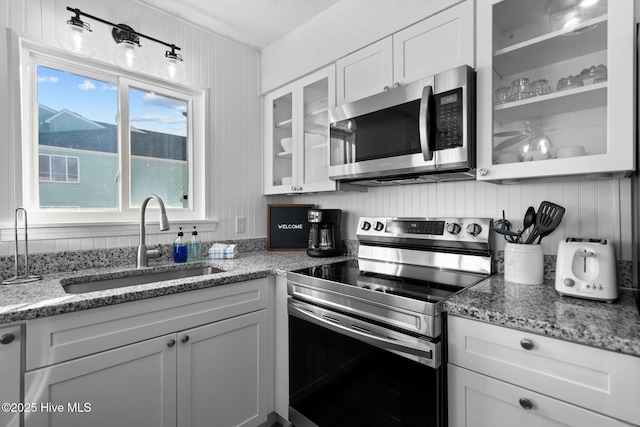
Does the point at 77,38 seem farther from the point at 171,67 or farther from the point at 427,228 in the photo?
the point at 427,228

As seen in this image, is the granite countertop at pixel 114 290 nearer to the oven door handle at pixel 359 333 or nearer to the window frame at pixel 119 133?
the oven door handle at pixel 359 333

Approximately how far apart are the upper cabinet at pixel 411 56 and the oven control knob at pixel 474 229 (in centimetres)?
→ 73

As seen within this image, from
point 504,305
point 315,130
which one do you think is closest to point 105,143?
point 315,130

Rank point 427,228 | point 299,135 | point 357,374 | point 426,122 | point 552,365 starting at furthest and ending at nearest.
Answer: point 299,135 < point 427,228 < point 426,122 < point 357,374 < point 552,365

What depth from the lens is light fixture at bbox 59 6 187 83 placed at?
147 cm

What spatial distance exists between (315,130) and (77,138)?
136 cm

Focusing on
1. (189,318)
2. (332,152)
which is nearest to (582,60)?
(332,152)

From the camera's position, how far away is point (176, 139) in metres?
2.16

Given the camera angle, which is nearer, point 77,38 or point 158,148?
point 77,38

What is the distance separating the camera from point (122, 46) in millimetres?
1629

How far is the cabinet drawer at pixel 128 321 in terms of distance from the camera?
1.05 meters

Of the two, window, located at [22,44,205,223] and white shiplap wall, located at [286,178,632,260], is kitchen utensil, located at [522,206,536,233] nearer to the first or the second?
white shiplap wall, located at [286,178,632,260]

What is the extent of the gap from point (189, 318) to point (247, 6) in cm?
182

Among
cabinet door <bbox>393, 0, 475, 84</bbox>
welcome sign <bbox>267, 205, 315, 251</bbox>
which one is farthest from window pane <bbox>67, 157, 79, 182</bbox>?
cabinet door <bbox>393, 0, 475, 84</bbox>
